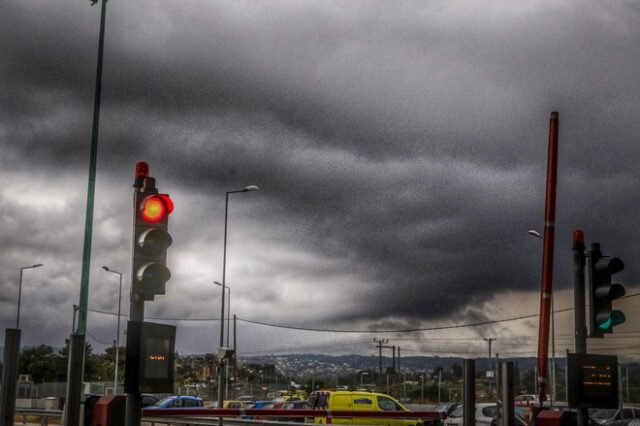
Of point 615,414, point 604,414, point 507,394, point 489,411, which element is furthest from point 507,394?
point 604,414

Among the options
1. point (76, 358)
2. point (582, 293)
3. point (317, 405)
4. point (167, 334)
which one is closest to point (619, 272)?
point (582, 293)

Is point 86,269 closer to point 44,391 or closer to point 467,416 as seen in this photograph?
point 467,416

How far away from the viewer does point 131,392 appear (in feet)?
26.6

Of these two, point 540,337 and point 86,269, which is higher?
point 86,269

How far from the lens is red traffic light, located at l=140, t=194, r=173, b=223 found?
28.6 feet

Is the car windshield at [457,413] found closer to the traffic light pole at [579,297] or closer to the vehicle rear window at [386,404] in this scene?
the vehicle rear window at [386,404]

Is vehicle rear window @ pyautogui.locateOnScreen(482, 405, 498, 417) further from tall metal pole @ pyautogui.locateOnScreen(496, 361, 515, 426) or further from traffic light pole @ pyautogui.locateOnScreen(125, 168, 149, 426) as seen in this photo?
traffic light pole @ pyautogui.locateOnScreen(125, 168, 149, 426)

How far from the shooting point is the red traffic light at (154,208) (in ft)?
28.6

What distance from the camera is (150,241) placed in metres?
8.56

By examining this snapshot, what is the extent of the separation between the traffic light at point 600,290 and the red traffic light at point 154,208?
528 centimetres

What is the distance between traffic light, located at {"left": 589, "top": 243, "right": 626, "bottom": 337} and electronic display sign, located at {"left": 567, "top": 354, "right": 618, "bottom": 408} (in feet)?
1.96

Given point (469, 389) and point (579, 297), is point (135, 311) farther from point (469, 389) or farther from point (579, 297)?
point (579, 297)

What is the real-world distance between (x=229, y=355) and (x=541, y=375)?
42.9ft

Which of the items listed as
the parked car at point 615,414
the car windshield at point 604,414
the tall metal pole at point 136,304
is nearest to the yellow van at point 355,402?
the parked car at point 615,414
